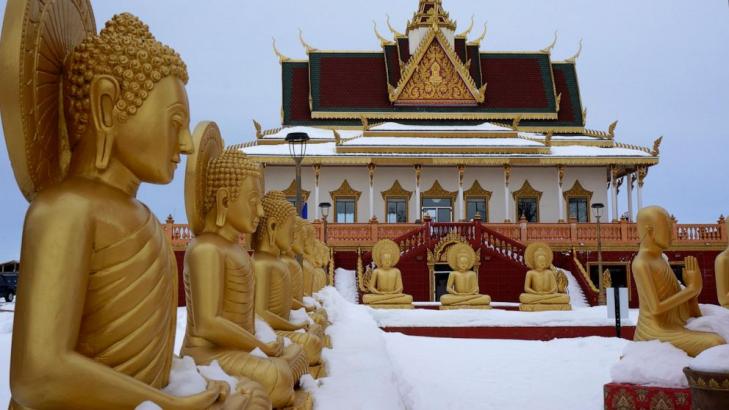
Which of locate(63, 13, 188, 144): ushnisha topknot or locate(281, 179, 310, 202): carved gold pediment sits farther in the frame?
locate(281, 179, 310, 202): carved gold pediment

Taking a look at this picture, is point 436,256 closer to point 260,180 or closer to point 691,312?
point 691,312

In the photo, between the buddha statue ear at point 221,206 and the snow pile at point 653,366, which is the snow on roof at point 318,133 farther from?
the buddha statue ear at point 221,206

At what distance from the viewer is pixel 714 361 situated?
441 cm

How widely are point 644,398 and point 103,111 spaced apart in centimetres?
477

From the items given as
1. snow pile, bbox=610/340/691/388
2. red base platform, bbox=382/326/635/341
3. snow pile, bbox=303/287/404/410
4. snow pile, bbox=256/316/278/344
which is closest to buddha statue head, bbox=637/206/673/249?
snow pile, bbox=610/340/691/388

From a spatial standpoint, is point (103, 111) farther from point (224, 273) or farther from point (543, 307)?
point (543, 307)

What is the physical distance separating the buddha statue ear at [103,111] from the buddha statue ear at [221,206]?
131 cm

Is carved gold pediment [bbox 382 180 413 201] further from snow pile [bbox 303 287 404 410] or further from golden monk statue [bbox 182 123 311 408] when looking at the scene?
golden monk statue [bbox 182 123 311 408]

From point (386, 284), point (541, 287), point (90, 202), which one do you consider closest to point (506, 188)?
point (541, 287)

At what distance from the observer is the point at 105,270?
182 centimetres

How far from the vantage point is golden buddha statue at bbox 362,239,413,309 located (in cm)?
1375

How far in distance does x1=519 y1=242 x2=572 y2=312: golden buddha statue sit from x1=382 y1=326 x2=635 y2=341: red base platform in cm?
179

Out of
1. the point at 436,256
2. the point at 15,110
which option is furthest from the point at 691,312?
the point at 436,256

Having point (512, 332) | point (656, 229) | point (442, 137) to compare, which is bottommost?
point (512, 332)
